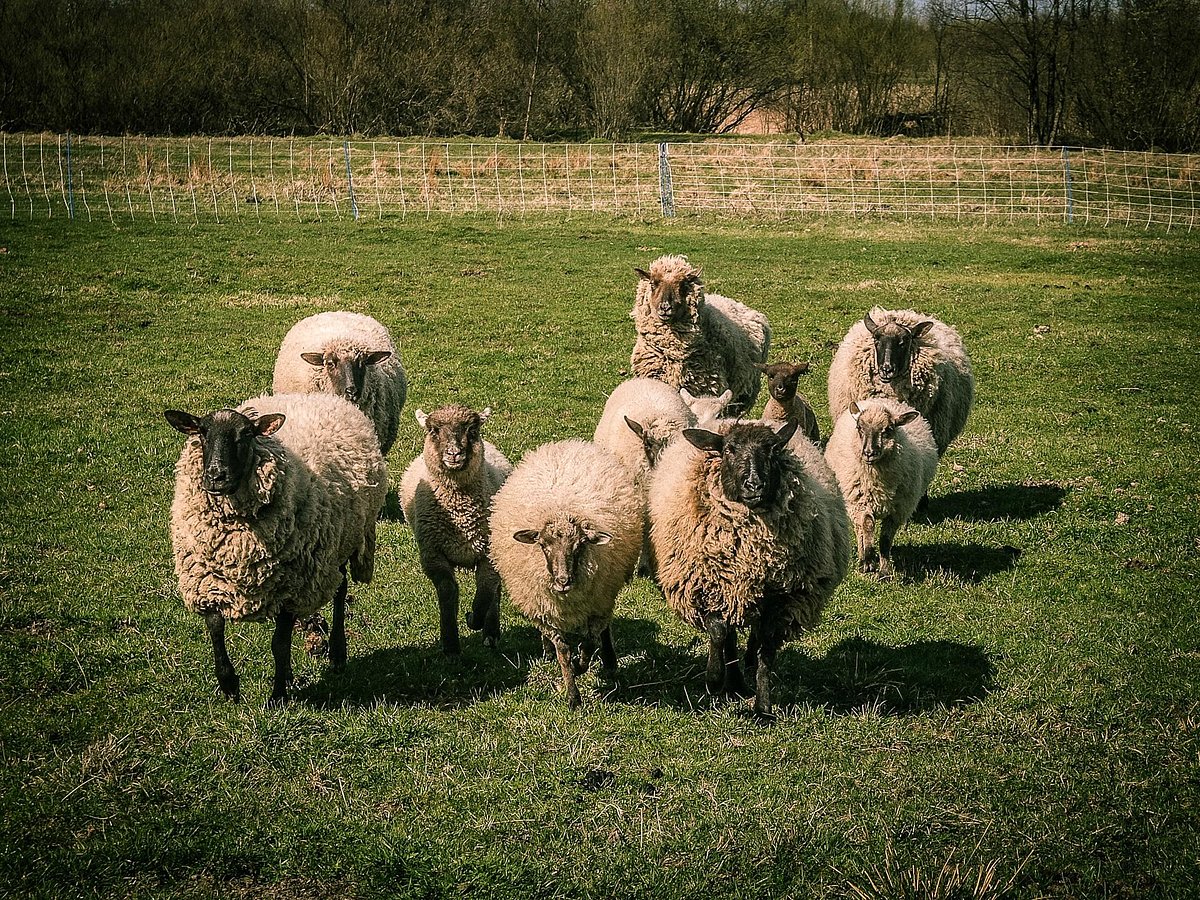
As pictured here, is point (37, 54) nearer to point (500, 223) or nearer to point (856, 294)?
point (500, 223)

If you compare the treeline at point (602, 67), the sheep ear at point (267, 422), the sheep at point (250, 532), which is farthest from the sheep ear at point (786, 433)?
the treeline at point (602, 67)

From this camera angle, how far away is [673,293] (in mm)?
10859

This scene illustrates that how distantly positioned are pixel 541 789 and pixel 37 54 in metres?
40.2

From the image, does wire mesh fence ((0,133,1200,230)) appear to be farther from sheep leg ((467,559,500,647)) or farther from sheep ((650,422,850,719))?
sheep ((650,422,850,719))

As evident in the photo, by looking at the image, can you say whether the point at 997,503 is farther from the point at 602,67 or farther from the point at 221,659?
the point at 602,67

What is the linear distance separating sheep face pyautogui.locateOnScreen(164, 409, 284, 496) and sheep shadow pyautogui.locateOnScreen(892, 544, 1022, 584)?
5.43m

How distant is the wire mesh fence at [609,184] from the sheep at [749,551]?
21492 millimetres

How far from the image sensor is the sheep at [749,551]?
6.05m

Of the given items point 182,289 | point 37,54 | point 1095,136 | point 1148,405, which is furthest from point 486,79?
point 1148,405

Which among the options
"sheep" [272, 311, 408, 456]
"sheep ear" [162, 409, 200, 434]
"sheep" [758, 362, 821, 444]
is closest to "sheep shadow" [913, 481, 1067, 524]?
"sheep" [758, 362, 821, 444]

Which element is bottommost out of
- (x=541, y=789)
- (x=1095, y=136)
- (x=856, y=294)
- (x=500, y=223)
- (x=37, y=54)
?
(x=541, y=789)

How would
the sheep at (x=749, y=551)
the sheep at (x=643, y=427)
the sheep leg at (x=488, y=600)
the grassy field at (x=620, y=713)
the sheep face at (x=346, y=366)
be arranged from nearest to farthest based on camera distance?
the grassy field at (x=620, y=713), the sheep at (x=749, y=551), the sheep leg at (x=488, y=600), the sheep at (x=643, y=427), the sheep face at (x=346, y=366)

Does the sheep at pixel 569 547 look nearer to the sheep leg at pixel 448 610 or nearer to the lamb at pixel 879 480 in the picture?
the sheep leg at pixel 448 610

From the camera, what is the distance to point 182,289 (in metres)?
18.1
